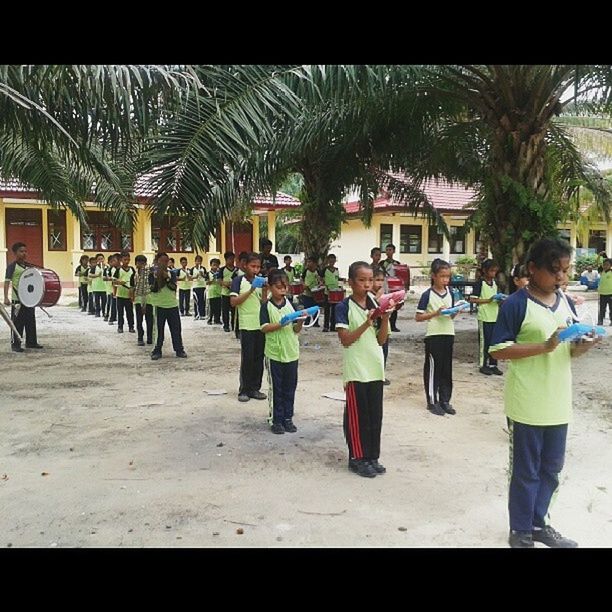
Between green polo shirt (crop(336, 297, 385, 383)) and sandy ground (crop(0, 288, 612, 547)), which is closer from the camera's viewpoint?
sandy ground (crop(0, 288, 612, 547))

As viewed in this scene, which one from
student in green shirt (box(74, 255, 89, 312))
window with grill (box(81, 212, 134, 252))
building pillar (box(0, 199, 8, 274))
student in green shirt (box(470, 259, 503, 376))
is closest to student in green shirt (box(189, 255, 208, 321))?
student in green shirt (box(74, 255, 89, 312))

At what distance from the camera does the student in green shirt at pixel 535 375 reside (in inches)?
112

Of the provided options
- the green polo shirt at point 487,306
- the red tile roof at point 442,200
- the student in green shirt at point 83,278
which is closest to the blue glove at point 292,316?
the green polo shirt at point 487,306

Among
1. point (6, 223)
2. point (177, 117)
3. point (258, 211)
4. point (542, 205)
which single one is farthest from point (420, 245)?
point (177, 117)

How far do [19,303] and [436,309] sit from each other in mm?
6536

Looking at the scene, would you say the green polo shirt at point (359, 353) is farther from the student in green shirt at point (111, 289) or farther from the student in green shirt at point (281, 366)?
the student in green shirt at point (111, 289)

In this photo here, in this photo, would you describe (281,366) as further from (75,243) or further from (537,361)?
(75,243)

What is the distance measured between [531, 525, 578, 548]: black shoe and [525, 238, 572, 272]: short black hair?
1.33 m

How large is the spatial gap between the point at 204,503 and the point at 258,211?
18.6 meters

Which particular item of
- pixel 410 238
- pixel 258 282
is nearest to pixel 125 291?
pixel 258 282

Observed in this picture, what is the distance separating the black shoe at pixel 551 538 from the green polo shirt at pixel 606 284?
10.3m

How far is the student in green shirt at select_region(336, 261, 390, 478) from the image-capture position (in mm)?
4027

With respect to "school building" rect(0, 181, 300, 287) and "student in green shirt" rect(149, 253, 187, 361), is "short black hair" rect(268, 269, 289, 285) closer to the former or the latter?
"student in green shirt" rect(149, 253, 187, 361)

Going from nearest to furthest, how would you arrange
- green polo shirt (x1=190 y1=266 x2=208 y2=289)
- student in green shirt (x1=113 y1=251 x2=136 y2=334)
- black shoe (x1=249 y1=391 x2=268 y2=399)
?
black shoe (x1=249 y1=391 x2=268 y2=399) → student in green shirt (x1=113 y1=251 x2=136 y2=334) → green polo shirt (x1=190 y1=266 x2=208 y2=289)
